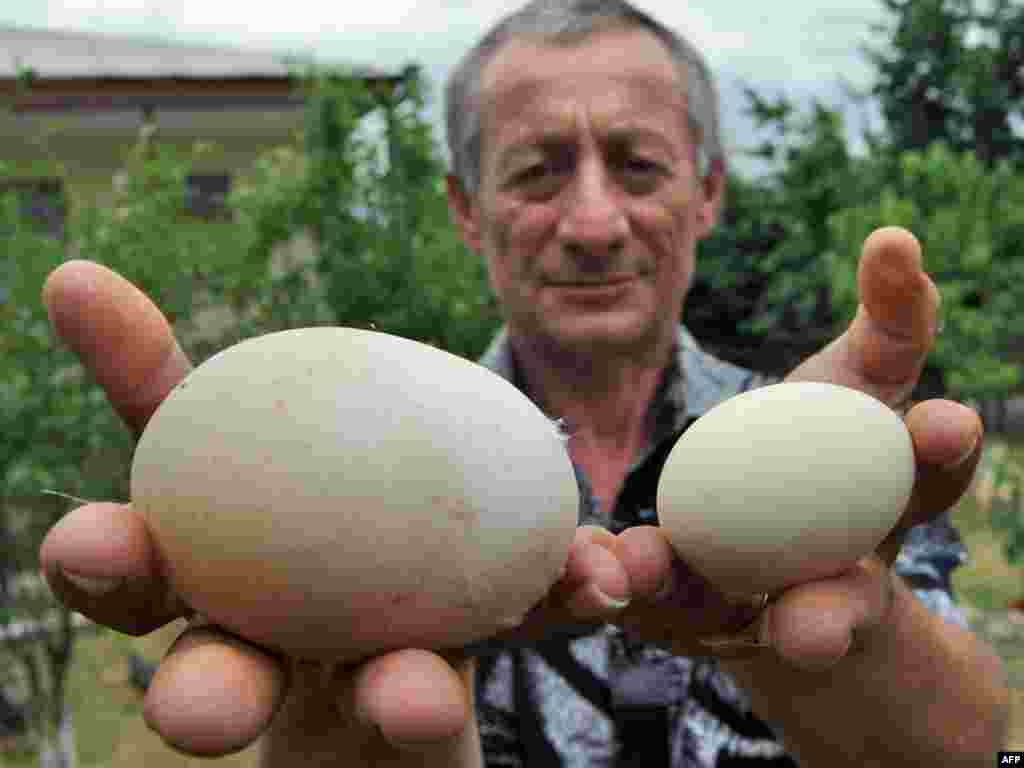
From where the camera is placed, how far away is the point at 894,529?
3.78 feet

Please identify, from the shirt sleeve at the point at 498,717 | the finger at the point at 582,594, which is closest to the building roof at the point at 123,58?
the shirt sleeve at the point at 498,717

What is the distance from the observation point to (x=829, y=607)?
0.97m

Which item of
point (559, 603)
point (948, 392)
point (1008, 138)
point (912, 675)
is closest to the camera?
point (559, 603)

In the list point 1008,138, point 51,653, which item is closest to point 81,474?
point 51,653

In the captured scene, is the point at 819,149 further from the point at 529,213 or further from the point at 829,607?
the point at 829,607

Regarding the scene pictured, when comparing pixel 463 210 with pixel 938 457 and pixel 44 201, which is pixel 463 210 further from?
pixel 44 201

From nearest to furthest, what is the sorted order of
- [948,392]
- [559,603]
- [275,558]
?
[275,558] → [559,603] → [948,392]

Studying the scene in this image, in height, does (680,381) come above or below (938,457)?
below

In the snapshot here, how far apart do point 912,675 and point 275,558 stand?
826 mm

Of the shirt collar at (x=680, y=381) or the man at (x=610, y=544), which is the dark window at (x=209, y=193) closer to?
the shirt collar at (x=680, y=381)

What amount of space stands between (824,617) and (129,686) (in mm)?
5247

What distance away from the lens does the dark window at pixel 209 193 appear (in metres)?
5.33

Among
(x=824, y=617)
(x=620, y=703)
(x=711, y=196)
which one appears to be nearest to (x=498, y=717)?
(x=620, y=703)

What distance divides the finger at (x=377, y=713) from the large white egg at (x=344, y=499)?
0.07 m
